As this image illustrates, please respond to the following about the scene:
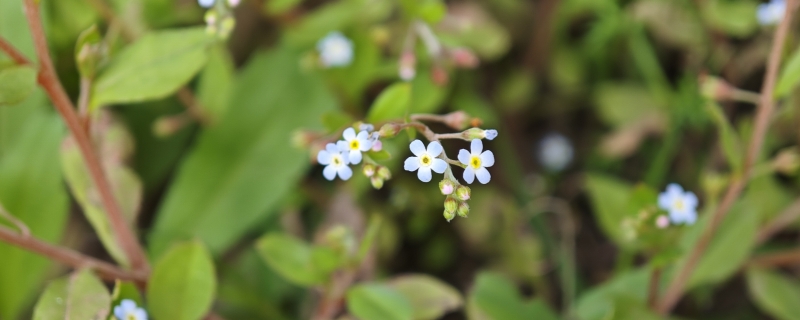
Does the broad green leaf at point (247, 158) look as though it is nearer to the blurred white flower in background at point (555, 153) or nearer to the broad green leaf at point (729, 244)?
the blurred white flower in background at point (555, 153)

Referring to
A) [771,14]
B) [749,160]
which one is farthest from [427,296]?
[771,14]

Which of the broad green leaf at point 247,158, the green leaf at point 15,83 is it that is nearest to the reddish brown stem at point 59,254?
the green leaf at point 15,83

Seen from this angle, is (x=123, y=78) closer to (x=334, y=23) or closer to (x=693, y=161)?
(x=334, y=23)

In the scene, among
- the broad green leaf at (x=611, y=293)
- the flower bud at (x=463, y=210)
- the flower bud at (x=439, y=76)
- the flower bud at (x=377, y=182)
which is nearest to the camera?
the flower bud at (x=463, y=210)

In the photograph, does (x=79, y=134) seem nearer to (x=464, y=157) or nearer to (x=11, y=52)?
Result: (x=11, y=52)

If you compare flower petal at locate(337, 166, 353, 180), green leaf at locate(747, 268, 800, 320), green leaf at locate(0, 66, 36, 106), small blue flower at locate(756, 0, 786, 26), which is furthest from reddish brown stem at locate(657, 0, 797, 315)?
green leaf at locate(0, 66, 36, 106)
